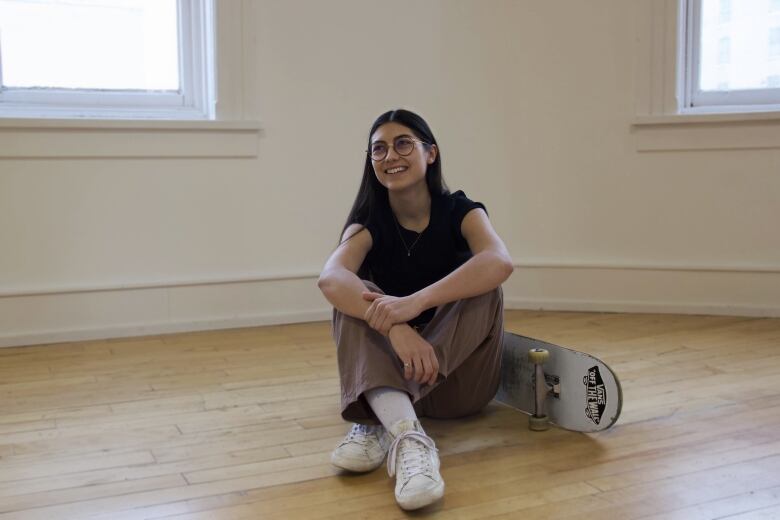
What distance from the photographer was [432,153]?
213 centimetres

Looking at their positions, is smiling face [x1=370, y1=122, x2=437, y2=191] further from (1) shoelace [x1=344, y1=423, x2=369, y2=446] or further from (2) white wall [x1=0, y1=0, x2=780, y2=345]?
(2) white wall [x1=0, y1=0, x2=780, y2=345]

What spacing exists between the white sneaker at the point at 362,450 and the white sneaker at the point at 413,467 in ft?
0.35

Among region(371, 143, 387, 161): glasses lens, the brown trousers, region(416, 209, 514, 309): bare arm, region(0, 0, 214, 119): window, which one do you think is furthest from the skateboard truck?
region(0, 0, 214, 119): window

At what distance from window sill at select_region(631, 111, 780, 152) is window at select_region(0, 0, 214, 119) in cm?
180

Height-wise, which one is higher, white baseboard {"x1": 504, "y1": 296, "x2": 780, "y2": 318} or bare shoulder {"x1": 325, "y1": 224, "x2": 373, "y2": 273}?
bare shoulder {"x1": 325, "y1": 224, "x2": 373, "y2": 273}

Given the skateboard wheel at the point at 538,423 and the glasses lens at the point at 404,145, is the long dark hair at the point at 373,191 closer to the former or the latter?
the glasses lens at the point at 404,145

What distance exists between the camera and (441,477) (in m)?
1.75

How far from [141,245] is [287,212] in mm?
595

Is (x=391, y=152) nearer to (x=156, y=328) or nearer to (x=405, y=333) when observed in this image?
(x=405, y=333)

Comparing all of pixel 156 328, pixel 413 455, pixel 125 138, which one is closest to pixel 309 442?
pixel 413 455

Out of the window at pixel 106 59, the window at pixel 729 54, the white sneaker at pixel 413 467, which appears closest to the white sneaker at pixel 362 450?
the white sneaker at pixel 413 467

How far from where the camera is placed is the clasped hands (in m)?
1.82

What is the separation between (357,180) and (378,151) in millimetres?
1521

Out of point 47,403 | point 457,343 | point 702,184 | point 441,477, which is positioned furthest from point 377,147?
point 702,184
